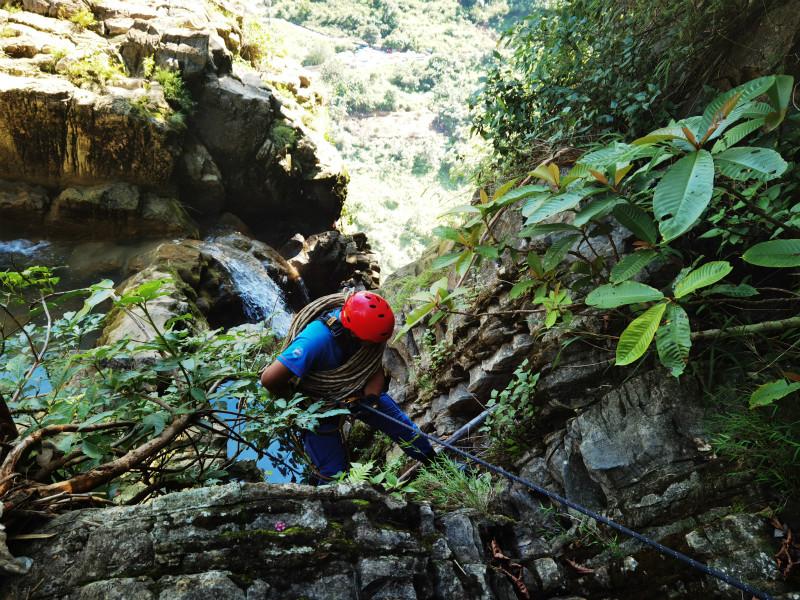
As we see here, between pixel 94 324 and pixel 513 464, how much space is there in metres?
2.60

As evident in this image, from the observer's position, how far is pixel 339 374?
130 inches

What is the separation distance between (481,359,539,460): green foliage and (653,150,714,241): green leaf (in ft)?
5.55

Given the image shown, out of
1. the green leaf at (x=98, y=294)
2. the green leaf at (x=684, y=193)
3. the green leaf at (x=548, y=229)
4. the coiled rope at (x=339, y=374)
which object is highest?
the green leaf at (x=684, y=193)

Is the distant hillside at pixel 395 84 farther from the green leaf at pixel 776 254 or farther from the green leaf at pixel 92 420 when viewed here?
the green leaf at pixel 776 254

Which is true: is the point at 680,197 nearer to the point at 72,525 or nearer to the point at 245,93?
the point at 72,525

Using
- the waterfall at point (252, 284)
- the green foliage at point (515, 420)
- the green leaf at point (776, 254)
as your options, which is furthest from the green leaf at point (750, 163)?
the waterfall at point (252, 284)

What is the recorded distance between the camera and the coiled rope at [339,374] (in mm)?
3248

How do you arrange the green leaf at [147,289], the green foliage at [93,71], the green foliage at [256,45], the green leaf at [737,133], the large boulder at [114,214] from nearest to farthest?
the green leaf at [737,133]
the green leaf at [147,289]
the green foliage at [93,71]
the large boulder at [114,214]
the green foliage at [256,45]

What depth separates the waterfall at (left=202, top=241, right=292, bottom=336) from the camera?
31.7ft

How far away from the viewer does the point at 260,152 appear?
39.0ft

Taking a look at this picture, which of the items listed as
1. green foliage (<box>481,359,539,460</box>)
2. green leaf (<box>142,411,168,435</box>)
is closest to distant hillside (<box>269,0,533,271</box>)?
green foliage (<box>481,359,539,460</box>)

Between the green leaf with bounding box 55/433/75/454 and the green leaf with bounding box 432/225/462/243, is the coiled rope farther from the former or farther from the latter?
the green leaf with bounding box 55/433/75/454

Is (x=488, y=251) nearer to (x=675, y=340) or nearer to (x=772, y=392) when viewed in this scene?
(x=675, y=340)

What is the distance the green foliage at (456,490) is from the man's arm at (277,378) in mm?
1018
